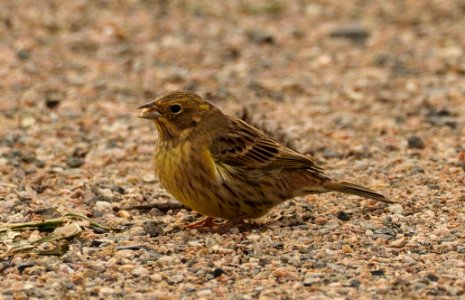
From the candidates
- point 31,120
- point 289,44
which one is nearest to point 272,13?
point 289,44

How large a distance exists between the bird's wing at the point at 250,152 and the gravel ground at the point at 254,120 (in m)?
0.41

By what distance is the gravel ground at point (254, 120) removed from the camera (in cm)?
693

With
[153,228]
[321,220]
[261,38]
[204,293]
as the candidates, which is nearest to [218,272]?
[204,293]

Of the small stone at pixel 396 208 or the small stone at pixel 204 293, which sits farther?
the small stone at pixel 396 208

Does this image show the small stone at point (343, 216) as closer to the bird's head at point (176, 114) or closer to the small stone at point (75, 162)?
the bird's head at point (176, 114)

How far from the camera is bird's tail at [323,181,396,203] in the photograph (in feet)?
27.4

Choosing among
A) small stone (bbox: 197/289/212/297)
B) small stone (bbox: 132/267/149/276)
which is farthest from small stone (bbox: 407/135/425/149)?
small stone (bbox: 197/289/212/297)

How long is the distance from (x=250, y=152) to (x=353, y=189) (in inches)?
31.6

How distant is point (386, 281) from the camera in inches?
264

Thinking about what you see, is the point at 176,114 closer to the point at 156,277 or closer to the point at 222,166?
the point at 222,166

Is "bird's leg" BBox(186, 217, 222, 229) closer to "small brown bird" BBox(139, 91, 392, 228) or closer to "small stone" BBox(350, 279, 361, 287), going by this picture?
"small brown bird" BBox(139, 91, 392, 228)

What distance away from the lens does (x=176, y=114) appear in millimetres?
8266

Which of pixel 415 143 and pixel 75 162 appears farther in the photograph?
pixel 415 143

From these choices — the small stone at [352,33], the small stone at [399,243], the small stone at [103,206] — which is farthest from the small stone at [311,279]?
the small stone at [352,33]
